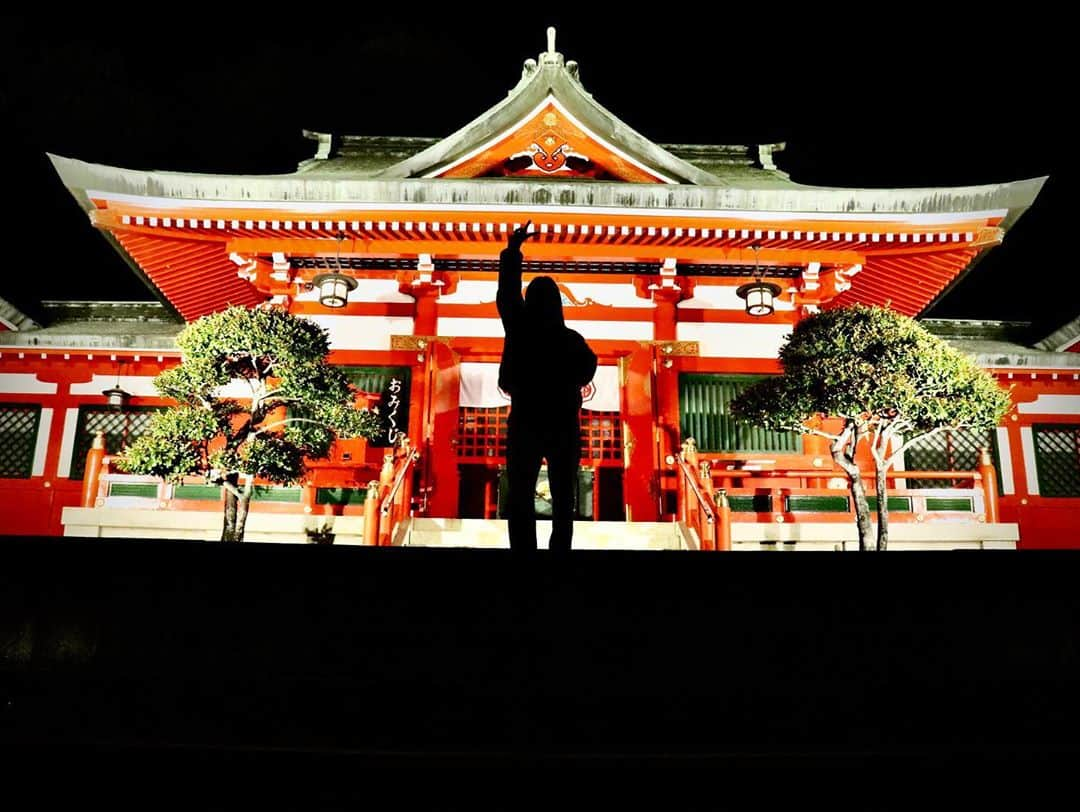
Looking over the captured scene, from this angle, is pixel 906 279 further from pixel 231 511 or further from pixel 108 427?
pixel 108 427

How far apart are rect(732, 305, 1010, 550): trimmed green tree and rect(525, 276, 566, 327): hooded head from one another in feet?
14.0

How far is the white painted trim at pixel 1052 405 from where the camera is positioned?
12.6 m

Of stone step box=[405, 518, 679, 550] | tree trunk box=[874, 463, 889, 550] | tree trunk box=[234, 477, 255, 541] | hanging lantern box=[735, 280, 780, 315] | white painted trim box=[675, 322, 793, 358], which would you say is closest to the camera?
tree trunk box=[234, 477, 255, 541]

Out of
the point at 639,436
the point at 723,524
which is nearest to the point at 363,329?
the point at 639,436

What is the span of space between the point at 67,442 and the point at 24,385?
4.48 ft

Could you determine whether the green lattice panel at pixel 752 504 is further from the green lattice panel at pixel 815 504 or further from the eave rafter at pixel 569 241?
the eave rafter at pixel 569 241

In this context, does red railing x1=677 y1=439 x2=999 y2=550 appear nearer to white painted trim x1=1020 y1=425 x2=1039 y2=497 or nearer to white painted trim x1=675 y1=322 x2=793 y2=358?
white painted trim x1=675 y1=322 x2=793 y2=358

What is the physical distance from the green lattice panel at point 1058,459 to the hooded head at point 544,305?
38.6 feet

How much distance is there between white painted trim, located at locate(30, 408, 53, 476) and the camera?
1199 cm

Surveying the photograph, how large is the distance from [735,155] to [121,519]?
12787 mm

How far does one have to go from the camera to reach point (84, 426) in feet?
39.7

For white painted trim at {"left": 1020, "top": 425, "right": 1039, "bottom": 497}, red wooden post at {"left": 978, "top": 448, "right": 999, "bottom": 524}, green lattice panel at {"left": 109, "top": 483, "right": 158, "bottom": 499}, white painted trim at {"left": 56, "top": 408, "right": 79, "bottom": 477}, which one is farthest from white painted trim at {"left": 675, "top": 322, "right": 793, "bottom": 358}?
white painted trim at {"left": 56, "top": 408, "right": 79, "bottom": 477}

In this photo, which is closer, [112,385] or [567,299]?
[567,299]

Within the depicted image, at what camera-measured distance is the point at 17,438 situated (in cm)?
1218
